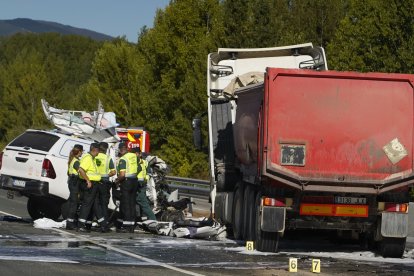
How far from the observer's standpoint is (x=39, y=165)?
17.6m

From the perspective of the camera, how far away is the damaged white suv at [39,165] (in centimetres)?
1754

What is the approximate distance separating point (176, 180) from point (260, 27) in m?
8.61

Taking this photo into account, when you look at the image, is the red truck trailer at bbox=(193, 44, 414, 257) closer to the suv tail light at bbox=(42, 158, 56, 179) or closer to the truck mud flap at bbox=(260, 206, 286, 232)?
the truck mud flap at bbox=(260, 206, 286, 232)

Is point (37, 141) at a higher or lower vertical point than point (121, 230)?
higher

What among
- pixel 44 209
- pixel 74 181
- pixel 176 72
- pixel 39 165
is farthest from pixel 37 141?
pixel 176 72

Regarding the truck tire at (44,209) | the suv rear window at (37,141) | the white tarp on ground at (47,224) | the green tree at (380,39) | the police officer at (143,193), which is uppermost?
the green tree at (380,39)

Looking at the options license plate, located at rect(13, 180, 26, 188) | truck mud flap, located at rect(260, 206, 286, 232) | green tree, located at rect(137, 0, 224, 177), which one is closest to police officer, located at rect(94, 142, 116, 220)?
license plate, located at rect(13, 180, 26, 188)

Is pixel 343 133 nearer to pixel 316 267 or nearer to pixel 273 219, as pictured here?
pixel 273 219

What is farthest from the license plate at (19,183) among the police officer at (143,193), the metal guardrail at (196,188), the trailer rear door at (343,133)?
the metal guardrail at (196,188)

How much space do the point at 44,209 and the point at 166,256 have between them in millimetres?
7371

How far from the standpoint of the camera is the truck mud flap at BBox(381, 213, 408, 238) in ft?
44.8

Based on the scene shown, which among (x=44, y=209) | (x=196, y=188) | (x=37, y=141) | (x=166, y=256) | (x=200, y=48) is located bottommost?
(x=166, y=256)

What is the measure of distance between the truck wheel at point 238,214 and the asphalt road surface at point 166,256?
265mm

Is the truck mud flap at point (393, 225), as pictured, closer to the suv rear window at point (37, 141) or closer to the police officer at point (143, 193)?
the police officer at point (143, 193)
